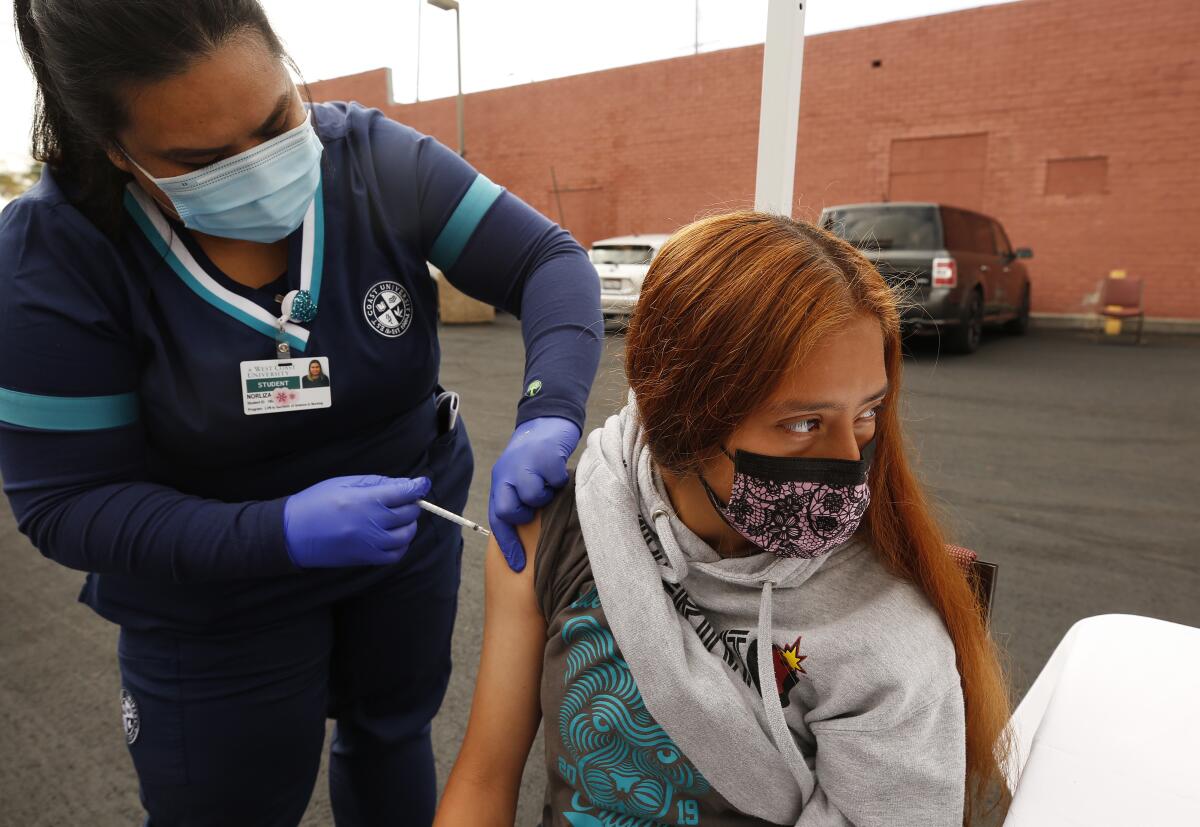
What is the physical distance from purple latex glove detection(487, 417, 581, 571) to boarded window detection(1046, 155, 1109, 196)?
1075cm

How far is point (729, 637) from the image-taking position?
1.03 meters

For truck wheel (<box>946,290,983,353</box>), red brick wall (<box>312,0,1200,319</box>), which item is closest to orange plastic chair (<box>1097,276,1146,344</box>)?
red brick wall (<box>312,0,1200,319</box>)

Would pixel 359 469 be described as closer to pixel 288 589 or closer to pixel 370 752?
pixel 288 589

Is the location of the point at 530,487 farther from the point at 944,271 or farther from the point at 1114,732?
the point at 944,271

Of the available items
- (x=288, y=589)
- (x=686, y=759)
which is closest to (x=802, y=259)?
(x=686, y=759)

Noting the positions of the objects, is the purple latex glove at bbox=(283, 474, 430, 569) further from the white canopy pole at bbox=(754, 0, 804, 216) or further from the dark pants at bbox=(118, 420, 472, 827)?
the white canopy pole at bbox=(754, 0, 804, 216)

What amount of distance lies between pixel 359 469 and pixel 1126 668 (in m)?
1.22

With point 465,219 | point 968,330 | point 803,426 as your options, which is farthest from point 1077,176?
point 803,426

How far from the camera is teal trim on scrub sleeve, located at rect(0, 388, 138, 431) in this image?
41.1 inches

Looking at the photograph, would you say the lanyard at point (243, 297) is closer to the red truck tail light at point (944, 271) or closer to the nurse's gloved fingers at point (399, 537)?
the nurse's gloved fingers at point (399, 537)

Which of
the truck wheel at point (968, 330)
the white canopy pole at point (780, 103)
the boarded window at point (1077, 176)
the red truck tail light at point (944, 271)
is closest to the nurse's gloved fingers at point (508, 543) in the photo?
the white canopy pole at point (780, 103)

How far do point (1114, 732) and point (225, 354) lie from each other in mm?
1317

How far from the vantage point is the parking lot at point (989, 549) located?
218cm

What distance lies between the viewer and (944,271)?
7.20m
